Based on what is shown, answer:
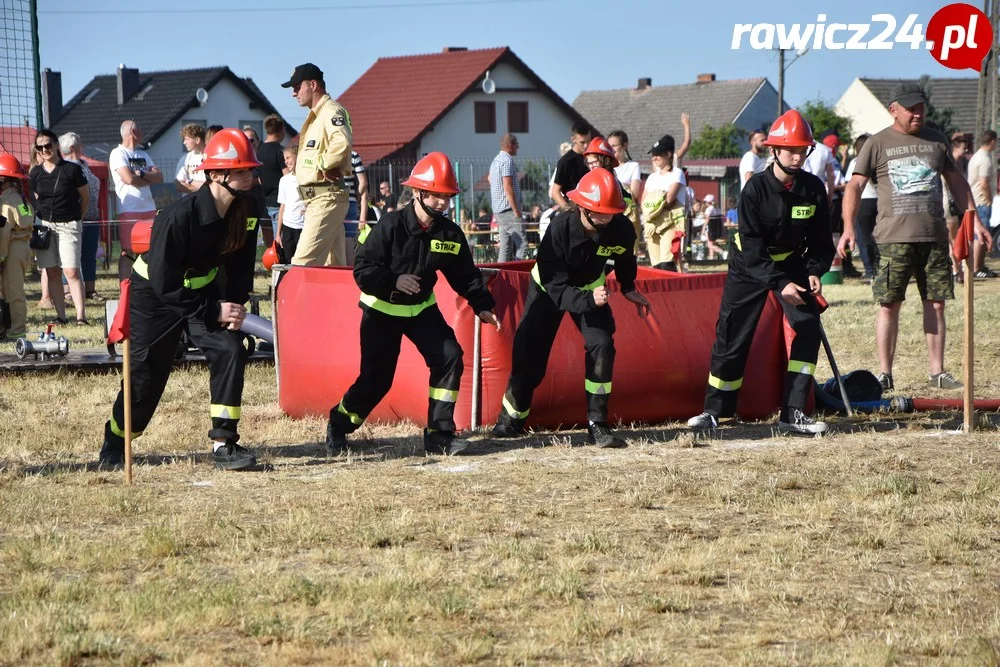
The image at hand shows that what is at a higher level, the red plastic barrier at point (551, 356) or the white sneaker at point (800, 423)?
the red plastic barrier at point (551, 356)

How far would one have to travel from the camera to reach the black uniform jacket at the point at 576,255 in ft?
26.5

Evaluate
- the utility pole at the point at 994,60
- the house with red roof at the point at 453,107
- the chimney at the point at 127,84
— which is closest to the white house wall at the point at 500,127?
the house with red roof at the point at 453,107

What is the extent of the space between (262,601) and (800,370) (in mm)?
4394

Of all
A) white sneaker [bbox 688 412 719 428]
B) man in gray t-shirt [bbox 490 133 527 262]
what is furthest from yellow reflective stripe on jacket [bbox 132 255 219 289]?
man in gray t-shirt [bbox 490 133 527 262]

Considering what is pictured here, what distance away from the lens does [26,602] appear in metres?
4.95

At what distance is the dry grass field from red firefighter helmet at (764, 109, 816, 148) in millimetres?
1760

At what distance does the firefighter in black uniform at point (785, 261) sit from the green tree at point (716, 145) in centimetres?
5755

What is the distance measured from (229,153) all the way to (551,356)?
2453mm

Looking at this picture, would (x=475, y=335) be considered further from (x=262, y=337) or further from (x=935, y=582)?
(x=935, y=582)

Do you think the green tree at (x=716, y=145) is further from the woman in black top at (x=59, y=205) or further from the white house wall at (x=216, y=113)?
the woman in black top at (x=59, y=205)

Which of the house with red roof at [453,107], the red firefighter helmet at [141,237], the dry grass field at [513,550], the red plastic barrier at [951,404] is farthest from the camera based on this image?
the house with red roof at [453,107]

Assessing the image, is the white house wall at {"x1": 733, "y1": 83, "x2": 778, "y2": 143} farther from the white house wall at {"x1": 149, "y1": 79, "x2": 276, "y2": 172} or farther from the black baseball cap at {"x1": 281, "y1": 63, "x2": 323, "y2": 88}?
the black baseball cap at {"x1": 281, "y1": 63, "x2": 323, "y2": 88}

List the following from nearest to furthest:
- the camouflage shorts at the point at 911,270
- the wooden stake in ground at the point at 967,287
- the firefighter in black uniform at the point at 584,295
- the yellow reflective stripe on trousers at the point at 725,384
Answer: the firefighter in black uniform at the point at 584,295 < the wooden stake in ground at the point at 967,287 < the yellow reflective stripe on trousers at the point at 725,384 < the camouflage shorts at the point at 911,270

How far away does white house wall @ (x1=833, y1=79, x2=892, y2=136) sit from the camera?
76562 mm
